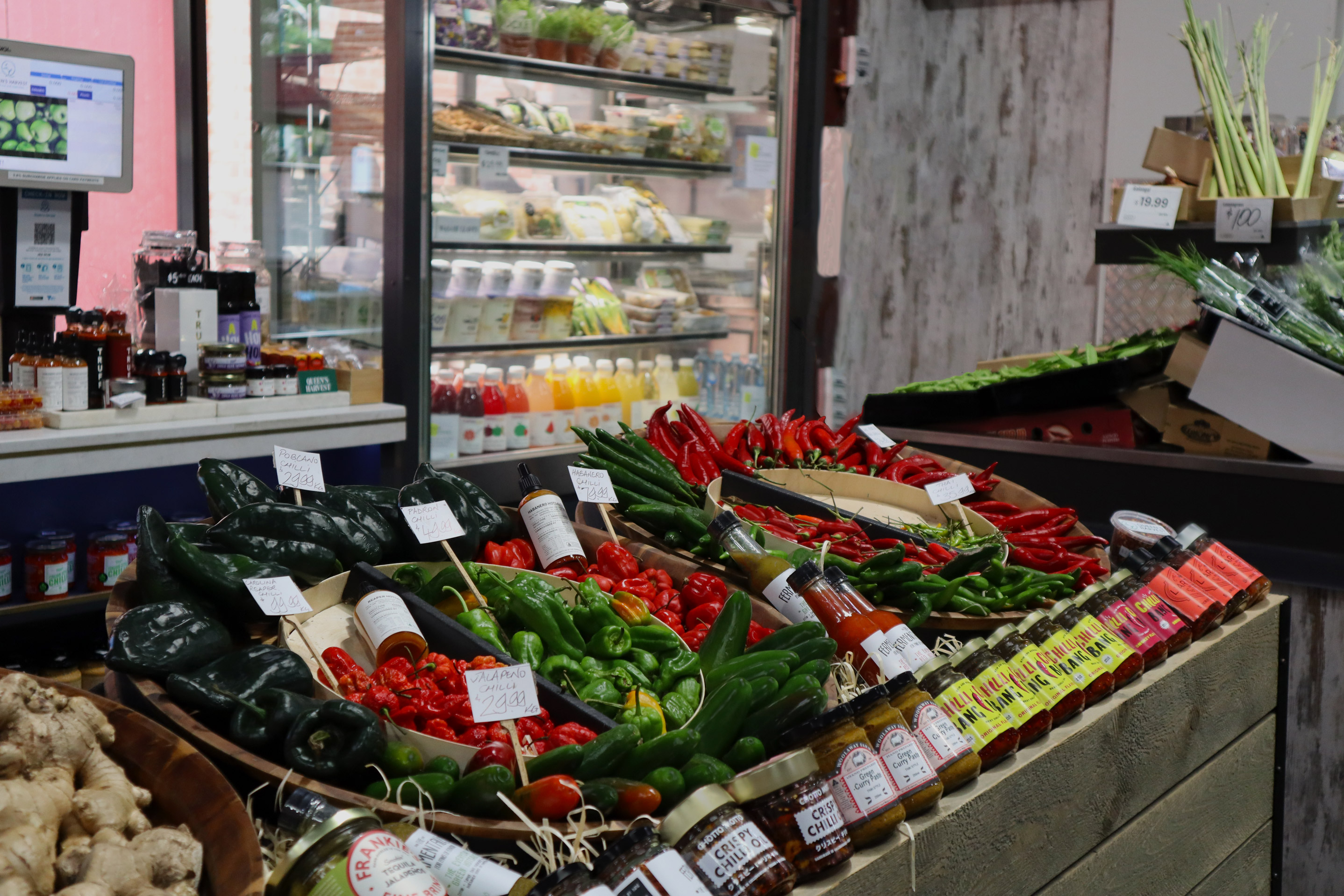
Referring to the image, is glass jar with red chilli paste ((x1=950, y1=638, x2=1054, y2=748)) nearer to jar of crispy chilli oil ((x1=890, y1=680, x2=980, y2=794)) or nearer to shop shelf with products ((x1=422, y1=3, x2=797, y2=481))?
jar of crispy chilli oil ((x1=890, y1=680, x2=980, y2=794))

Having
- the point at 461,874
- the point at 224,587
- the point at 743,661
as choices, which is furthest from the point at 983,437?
the point at 461,874

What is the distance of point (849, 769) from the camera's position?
136 cm

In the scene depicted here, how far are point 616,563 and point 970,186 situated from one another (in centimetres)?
511

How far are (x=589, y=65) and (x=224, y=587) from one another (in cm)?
353

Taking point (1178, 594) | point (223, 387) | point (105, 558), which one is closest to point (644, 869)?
point (1178, 594)

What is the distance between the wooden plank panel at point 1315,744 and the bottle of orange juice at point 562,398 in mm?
2869

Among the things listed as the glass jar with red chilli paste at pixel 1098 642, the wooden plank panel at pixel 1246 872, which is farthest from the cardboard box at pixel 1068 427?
the glass jar with red chilli paste at pixel 1098 642

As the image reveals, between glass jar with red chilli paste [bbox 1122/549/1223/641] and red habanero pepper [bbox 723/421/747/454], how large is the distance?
114 cm

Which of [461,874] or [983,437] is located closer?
[461,874]

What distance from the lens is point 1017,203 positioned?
21.4 ft

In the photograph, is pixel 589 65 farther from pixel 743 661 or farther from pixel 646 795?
pixel 646 795

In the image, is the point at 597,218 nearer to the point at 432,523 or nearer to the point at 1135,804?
the point at 432,523

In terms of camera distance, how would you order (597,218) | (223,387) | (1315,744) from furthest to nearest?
(597,218)
(223,387)
(1315,744)

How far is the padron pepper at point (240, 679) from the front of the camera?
1.47 metres
